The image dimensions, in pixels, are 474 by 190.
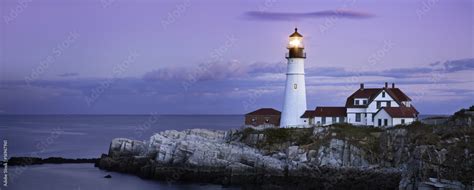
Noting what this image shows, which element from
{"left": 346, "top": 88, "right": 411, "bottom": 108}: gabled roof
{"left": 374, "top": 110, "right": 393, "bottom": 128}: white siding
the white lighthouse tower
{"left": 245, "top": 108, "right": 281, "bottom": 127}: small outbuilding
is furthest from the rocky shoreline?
{"left": 374, "top": 110, "right": 393, "bottom": 128}: white siding

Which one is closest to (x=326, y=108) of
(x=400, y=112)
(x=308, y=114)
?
(x=308, y=114)

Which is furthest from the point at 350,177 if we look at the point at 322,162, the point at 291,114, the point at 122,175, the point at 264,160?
the point at 122,175

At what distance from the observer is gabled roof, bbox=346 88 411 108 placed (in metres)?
40.0

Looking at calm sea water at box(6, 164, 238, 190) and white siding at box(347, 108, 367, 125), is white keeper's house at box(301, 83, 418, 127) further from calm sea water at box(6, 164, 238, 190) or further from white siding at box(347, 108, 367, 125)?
calm sea water at box(6, 164, 238, 190)

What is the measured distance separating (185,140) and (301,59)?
9244 mm

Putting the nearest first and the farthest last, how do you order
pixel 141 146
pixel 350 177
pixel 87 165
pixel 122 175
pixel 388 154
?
pixel 350 177 → pixel 388 154 → pixel 122 175 → pixel 141 146 → pixel 87 165

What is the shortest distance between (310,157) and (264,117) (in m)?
9.53

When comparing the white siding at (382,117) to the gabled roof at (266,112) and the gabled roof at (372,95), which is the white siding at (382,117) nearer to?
the gabled roof at (372,95)

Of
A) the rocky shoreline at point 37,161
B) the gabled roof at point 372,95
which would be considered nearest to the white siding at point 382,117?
the gabled roof at point 372,95

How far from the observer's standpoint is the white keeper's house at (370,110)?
127 ft

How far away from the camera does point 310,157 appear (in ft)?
113

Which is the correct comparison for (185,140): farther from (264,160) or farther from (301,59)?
(301,59)

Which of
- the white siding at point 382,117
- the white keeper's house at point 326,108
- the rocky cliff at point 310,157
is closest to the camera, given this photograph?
the rocky cliff at point 310,157

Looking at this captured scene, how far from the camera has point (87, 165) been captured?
4459 centimetres
